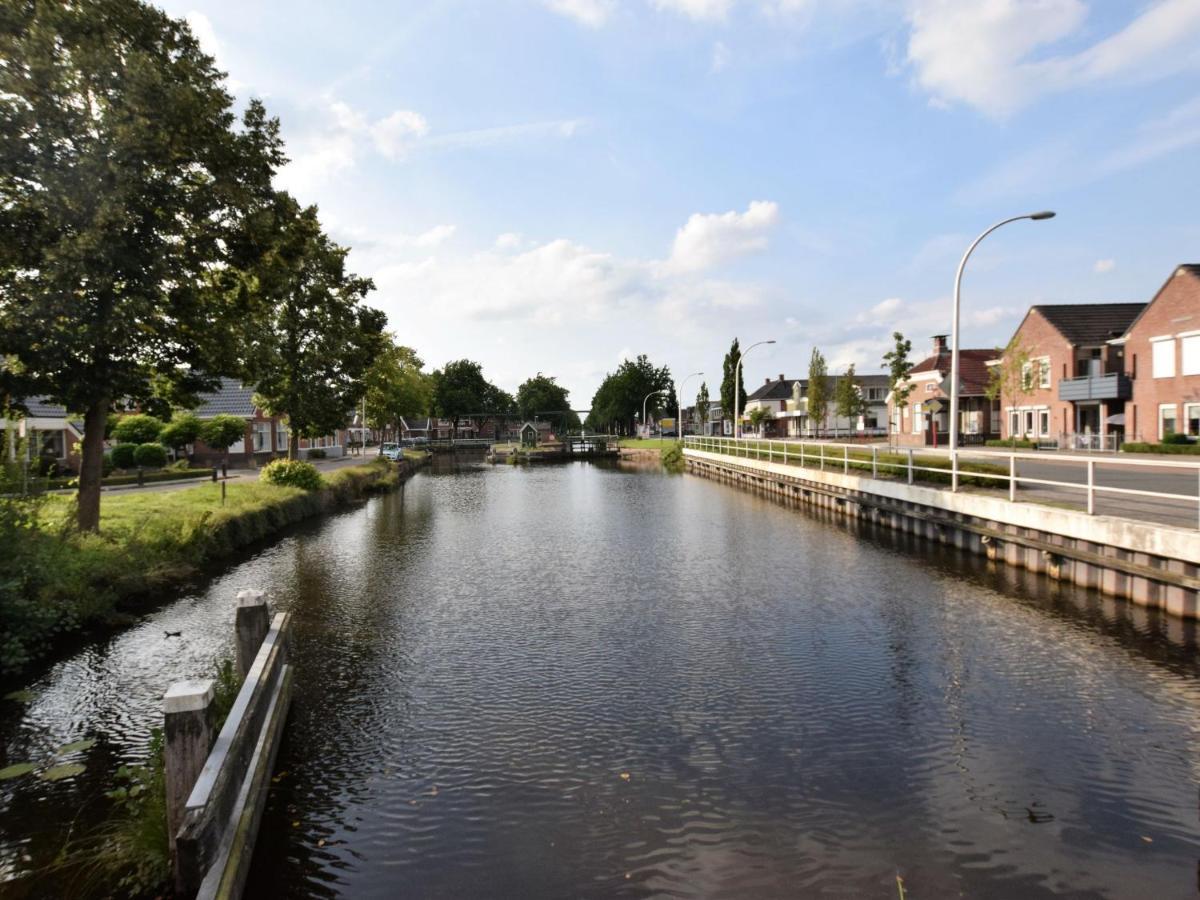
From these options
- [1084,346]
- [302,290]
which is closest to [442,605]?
[302,290]

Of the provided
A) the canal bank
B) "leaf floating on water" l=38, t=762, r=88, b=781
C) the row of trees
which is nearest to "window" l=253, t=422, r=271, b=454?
the row of trees

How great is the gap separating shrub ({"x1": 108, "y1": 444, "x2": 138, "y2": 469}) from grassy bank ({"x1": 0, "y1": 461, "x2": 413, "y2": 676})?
41.0 ft

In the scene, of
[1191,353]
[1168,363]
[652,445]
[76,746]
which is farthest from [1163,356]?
[652,445]

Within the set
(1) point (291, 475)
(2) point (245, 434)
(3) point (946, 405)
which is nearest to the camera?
(1) point (291, 475)

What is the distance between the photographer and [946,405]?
2394 inches

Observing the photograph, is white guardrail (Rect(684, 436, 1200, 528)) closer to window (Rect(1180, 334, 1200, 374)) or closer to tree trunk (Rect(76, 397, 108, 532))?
window (Rect(1180, 334, 1200, 374))

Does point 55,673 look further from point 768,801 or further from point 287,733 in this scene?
point 768,801

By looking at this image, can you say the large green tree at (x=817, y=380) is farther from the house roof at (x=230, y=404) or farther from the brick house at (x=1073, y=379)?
the house roof at (x=230, y=404)

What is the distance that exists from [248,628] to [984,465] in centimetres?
2083

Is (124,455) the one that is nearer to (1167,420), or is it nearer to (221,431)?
(221,431)

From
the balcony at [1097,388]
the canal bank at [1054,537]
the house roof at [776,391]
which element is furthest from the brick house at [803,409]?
the canal bank at [1054,537]

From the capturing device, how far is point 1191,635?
36.7 feet

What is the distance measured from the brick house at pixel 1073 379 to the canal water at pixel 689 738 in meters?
35.5

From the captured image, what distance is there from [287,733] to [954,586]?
42.1 ft
